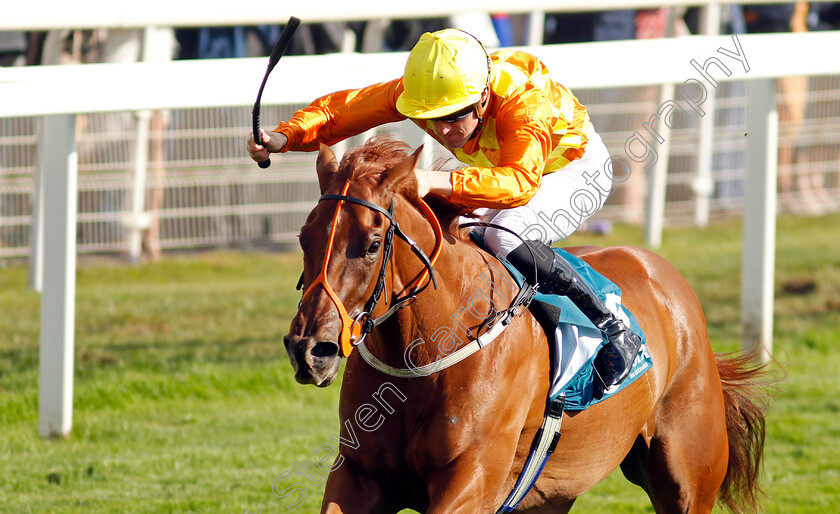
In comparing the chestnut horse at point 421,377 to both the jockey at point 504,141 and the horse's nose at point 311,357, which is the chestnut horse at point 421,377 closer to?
the horse's nose at point 311,357

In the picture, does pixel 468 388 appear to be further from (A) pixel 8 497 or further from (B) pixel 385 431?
(A) pixel 8 497

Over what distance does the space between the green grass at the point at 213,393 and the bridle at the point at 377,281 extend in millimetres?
2154

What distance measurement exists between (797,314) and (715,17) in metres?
3.14

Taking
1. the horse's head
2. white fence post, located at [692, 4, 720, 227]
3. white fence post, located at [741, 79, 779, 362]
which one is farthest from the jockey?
white fence post, located at [692, 4, 720, 227]

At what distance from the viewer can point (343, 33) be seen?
927 centimetres

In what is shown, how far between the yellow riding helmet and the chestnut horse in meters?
0.16

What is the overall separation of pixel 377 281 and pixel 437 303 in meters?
0.32

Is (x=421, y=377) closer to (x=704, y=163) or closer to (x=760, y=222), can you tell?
(x=760, y=222)

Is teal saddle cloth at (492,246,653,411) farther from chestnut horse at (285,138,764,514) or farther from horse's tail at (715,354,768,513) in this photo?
horse's tail at (715,354,768,513)

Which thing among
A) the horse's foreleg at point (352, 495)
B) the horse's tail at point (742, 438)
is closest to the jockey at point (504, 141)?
the horse's foreleg at point (352, 495)

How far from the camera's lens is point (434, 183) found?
3.00 metres

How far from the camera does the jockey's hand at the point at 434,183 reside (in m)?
2.99

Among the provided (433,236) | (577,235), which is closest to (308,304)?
(433,236)

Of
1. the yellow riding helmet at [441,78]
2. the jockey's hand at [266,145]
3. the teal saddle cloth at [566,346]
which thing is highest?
the yellow riding helmet at [441,78]
